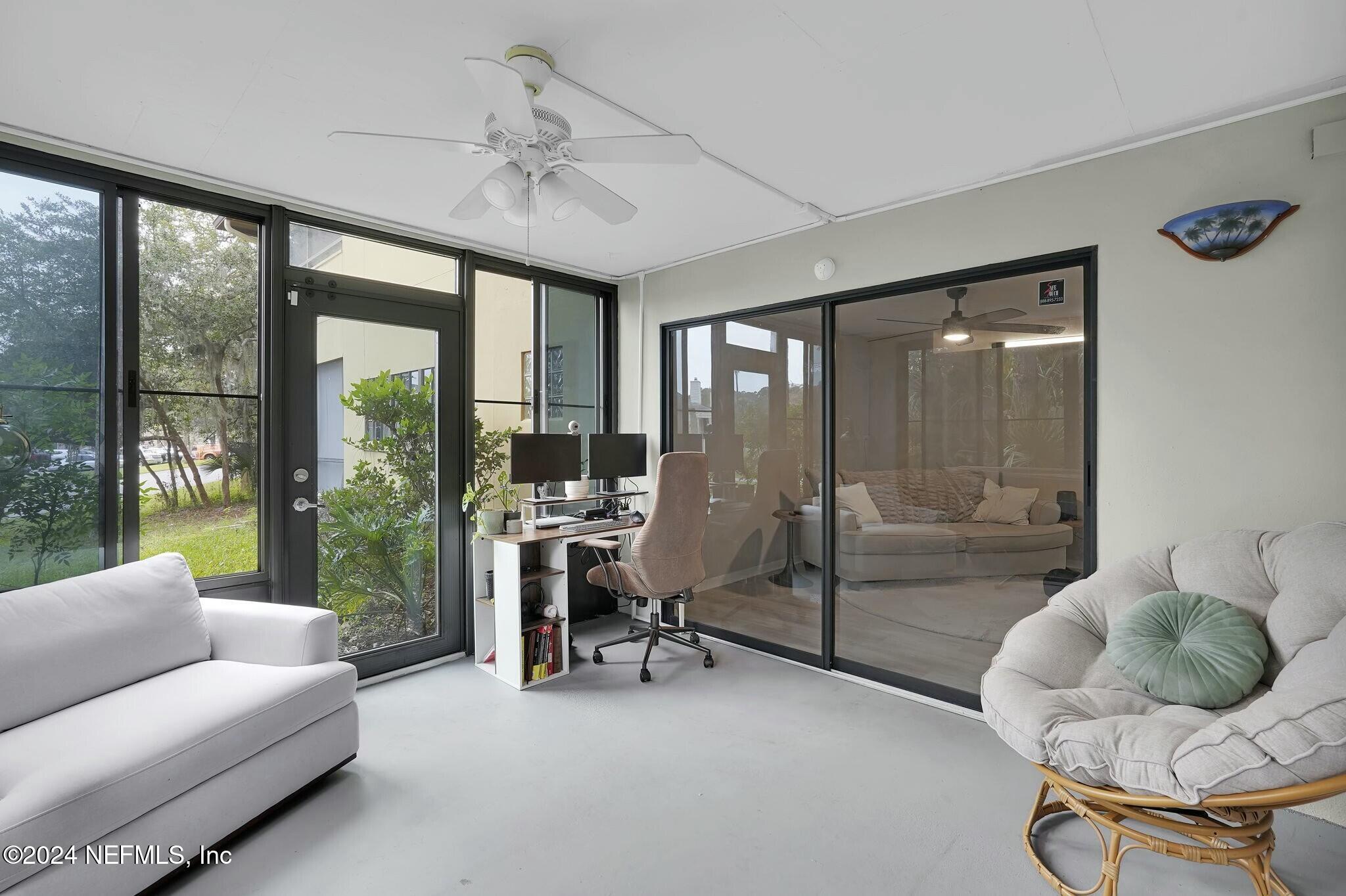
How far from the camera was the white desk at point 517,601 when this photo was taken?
3.46 m

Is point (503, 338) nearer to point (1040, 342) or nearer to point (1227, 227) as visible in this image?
point (1040, 342)

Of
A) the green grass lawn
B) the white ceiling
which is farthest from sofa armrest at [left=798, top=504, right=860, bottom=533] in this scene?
the green grass lawn

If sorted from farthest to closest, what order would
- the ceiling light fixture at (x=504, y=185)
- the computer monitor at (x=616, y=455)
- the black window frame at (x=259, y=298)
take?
the computer monitor at (x=616, y=455)
the black window frame at (x=259, y=298)
the ceiling light fixture at (x=504, y=185)

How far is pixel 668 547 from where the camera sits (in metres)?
3.58

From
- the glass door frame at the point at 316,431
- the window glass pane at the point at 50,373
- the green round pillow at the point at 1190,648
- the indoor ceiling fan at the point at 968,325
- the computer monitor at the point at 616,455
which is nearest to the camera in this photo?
the green round pillow at the point at 1190,648

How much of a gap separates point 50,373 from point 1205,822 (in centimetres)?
426

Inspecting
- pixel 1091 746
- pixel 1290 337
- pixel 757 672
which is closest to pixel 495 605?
pixel 757 672

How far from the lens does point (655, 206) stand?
10.8 feet

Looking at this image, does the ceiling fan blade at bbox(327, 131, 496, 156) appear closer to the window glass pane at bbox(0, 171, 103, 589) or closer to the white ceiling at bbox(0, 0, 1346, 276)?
the white ceiling at bbox(0, 0, 1346, 276)

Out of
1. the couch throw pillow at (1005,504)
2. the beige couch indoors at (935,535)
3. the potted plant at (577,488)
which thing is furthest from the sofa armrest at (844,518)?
the potted plant at (577,488)

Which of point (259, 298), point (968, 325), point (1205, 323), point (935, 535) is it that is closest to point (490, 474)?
point (259, 298)

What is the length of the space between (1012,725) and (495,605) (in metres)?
2.70

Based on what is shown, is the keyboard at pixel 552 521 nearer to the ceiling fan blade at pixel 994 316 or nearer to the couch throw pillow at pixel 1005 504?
the couch throw pillow at pixel 1005 504

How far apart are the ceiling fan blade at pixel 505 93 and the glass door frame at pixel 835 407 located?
2.17m
